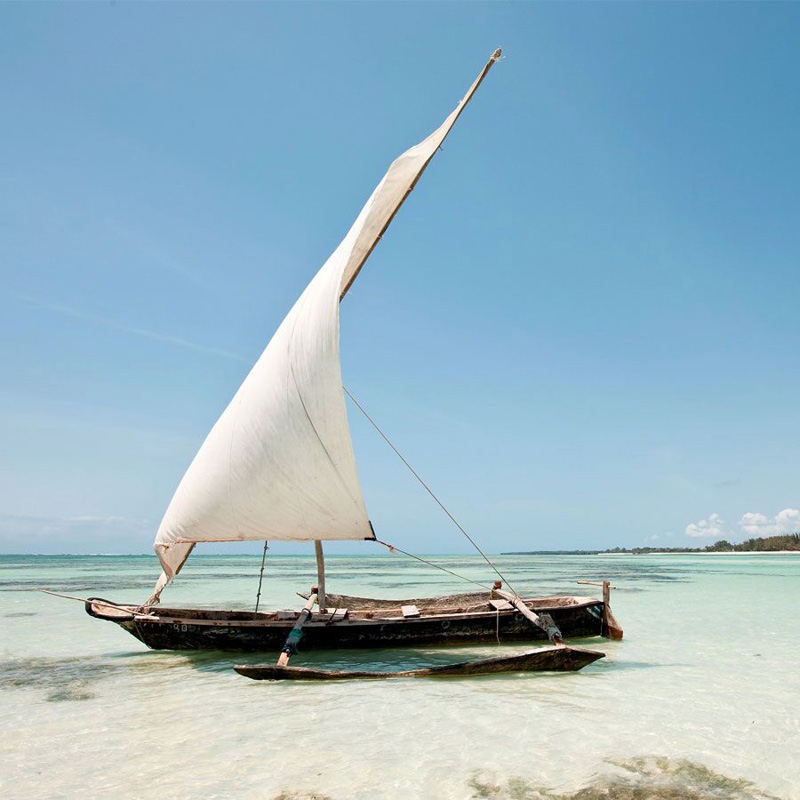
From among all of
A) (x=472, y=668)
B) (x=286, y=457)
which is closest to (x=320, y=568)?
(x=286, y=457)

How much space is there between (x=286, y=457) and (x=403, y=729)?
186 inches

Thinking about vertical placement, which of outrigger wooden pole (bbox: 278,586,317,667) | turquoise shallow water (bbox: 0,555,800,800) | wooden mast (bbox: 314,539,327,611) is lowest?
turquoise shallow water (bbox: 0,555,800,800)

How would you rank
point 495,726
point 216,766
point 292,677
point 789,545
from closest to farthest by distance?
point 216,766 → point 495,726 → point 292,677 → point 789,545

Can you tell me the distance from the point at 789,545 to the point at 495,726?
381 ft

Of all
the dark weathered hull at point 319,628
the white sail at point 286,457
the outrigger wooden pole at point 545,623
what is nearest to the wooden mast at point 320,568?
the dark weathered hull at point 319,628

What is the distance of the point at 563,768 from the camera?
21.5ft

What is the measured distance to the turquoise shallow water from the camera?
20.5 feet

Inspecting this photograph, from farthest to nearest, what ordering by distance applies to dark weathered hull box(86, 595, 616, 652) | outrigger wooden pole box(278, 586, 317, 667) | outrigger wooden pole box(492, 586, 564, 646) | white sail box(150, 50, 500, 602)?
dark weathered hull box(86, 595, 616, 652), outrigger wooden pole box(492, 586, 564, 646), white sail box(150, 50, 500, 602), outrigger wooden pole box(278, 586, 317, 667)

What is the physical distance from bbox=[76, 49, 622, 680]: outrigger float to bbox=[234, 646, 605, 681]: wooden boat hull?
0.02 m

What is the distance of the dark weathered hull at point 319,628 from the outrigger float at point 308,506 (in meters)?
0.02

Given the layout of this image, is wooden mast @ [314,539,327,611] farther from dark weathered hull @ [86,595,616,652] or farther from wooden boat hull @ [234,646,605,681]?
wooden boat hull @ [234,646,605,681]

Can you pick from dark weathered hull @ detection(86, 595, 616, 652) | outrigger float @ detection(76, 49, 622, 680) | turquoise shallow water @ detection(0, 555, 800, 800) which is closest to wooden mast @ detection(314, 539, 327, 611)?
outrigger float @ detection(76, 49, 622, 680)

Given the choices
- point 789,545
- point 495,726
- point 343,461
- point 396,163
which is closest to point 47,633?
point 343,461

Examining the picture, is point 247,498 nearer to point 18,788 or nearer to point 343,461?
point 343,461
